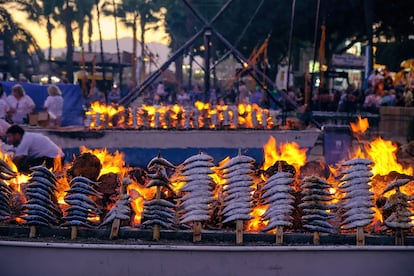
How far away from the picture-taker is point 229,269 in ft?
18.6

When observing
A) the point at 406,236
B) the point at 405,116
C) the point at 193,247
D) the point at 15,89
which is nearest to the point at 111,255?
the point at 193,247

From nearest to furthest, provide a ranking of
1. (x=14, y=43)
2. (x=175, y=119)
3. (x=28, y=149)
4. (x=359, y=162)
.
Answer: (x=359, y=162) → (x=28, y=149) → (x=175, y=119) → (x=14, y=43)

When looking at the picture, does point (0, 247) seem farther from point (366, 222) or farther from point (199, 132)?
point (199, 132)

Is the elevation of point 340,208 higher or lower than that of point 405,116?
lower

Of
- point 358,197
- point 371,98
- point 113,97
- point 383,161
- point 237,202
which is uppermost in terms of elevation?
point 113,97

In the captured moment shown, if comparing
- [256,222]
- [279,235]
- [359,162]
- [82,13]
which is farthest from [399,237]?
[82,13]

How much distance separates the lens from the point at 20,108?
15992mm

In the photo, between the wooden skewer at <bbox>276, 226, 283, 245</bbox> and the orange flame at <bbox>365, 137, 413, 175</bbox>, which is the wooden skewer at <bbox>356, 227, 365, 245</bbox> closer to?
the wooden skewer at <bbox>276, 226, 283, 245</bbox>

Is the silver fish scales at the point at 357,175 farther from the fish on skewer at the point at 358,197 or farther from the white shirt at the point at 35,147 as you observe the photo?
the white shirt at the point at 35,147

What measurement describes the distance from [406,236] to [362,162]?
0.85 metres

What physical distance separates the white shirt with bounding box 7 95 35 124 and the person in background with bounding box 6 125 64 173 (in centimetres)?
519

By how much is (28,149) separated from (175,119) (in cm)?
542

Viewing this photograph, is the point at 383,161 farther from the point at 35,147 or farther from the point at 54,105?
the point at 54,105

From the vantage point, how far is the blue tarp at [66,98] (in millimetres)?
20328
